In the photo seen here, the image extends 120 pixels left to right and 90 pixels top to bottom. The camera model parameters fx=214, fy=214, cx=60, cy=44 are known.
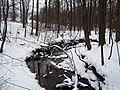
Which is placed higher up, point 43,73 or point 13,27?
point 13,27

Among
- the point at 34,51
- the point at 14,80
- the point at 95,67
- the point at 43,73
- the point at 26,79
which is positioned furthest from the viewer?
the point at 34,51

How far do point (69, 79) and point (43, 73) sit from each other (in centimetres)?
280

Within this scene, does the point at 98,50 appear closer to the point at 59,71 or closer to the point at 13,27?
the point at 59,71

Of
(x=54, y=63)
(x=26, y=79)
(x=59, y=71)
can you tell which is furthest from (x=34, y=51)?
(x=26, y=79)

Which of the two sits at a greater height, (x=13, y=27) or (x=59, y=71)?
(x=13, y=27)

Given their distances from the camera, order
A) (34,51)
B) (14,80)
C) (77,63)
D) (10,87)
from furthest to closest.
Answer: (34,51)
(77,63)
(14,80)
(10,87)

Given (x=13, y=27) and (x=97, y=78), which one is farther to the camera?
(x=13, y=27)

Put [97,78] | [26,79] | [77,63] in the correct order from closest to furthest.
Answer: [26,79] → [97,78] → [77,63]

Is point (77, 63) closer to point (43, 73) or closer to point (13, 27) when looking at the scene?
point (43, 73)

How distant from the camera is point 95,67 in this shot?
14.3 m

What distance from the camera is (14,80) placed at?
11.1 meters

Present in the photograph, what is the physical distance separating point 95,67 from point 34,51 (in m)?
10.2

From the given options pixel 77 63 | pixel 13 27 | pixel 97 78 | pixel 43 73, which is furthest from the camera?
pixel 13 27

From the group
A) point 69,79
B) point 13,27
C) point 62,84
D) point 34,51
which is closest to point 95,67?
point 69,79
